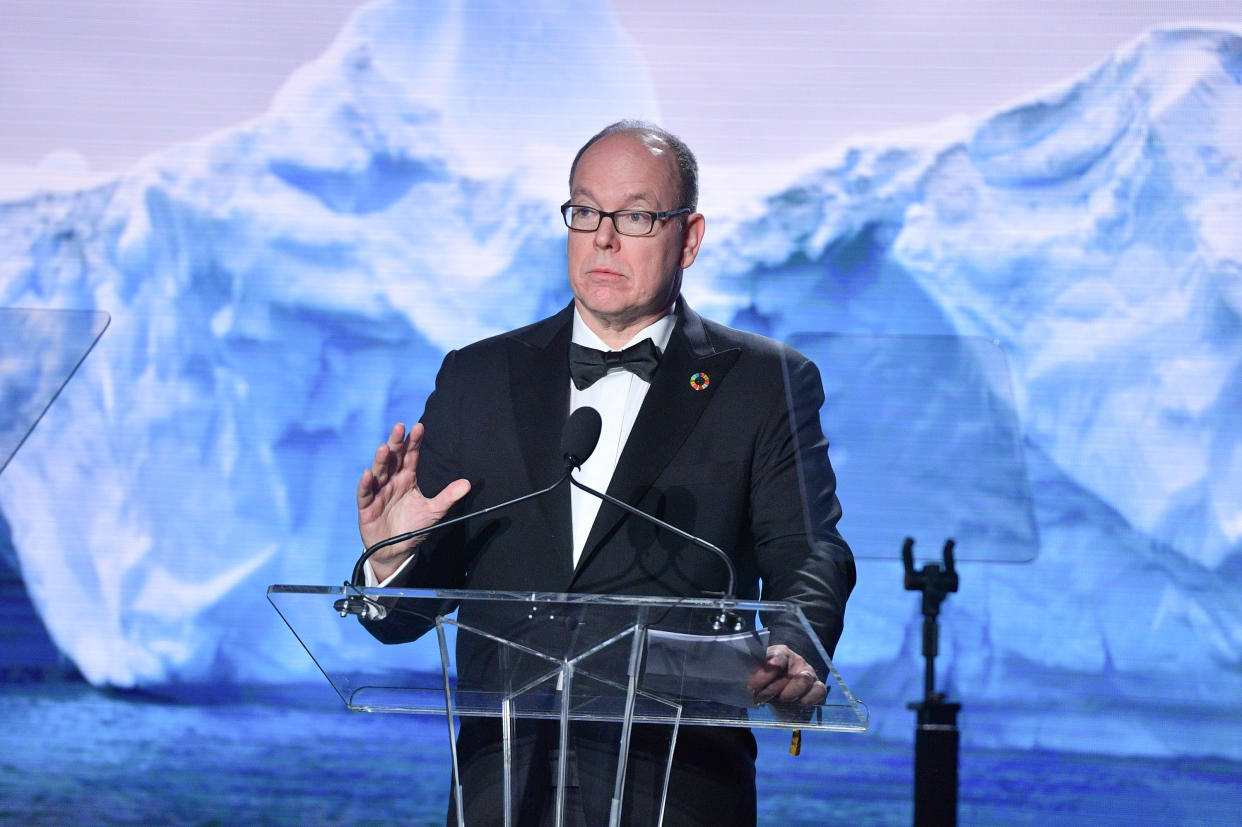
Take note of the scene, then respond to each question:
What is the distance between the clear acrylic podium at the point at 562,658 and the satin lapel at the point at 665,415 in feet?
1.62

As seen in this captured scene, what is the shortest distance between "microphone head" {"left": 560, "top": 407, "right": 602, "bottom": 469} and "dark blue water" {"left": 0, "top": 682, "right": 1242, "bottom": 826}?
2.26 meters

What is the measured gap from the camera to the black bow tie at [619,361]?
2.47 meters

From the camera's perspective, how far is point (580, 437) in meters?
1.83

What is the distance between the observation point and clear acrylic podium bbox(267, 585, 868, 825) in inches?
63.5

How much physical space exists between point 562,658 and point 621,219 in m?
1.07

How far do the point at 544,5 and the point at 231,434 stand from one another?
5.67ft

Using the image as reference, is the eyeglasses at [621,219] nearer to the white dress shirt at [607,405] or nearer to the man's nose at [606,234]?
the man's nose at [606,234]

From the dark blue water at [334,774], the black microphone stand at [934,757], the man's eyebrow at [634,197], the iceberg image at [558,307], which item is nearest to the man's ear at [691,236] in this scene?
the man's eyebrow at [634,197]

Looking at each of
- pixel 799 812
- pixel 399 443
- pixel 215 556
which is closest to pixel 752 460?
pixel 399 443

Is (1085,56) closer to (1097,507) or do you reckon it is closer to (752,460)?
(1097,507)

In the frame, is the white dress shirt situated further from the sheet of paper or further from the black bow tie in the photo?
the sheet of paper

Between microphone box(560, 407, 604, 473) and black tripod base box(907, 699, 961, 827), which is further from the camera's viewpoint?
black tripod base box(907, 699, 961, 827)

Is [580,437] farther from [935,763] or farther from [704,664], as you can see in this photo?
[935,763]

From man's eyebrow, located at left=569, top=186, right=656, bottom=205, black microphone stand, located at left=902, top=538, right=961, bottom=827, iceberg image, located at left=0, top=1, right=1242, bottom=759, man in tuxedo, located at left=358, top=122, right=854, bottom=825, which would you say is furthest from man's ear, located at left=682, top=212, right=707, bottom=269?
iceberg image, located at left=0, top=1, right=1242, bottom=759
